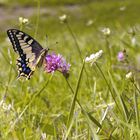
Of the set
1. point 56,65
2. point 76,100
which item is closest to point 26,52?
point 56,65

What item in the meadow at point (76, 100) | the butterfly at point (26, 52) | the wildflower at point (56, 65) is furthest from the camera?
the butterfly at point (26, 52)

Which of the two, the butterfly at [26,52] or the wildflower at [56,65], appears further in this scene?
the butterfly at [26,52]

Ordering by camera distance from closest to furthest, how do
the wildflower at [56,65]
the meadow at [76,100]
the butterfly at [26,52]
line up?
the meadow at [76,100], the wildflower at [56,65], the butterfly at [26,52]

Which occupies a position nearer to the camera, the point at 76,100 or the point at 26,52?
the point at 76,100

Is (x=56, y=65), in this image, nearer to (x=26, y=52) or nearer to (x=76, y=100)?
(x=76, y=100)

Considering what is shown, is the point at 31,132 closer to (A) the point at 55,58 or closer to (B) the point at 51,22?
(A) the point at 55,58

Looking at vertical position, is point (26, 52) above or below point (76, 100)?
above

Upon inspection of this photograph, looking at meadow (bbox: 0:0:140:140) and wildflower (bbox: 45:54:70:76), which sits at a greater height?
wildflower (bbox: 45:54:70:76)

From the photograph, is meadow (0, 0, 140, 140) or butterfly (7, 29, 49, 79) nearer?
meadow (0, 0, 140, 140)
